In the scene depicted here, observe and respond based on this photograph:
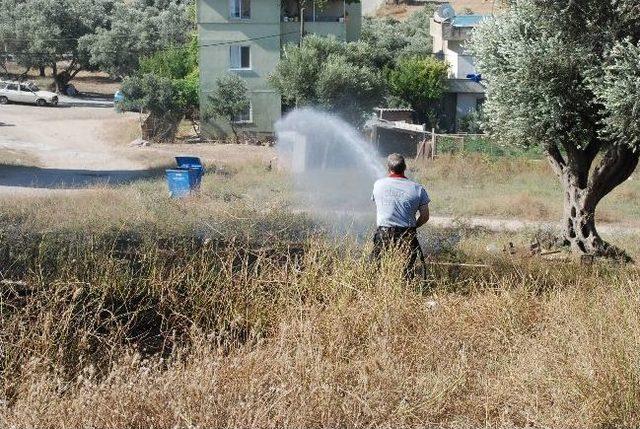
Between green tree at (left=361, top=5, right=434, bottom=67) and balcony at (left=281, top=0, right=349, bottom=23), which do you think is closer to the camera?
balcony at (left=281, top=0, right=349, bottom=23)

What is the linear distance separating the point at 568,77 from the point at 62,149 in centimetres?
2872

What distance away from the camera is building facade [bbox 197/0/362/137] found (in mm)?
43812

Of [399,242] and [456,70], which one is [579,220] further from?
[456,70]

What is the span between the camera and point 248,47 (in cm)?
4416

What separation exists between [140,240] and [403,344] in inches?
203

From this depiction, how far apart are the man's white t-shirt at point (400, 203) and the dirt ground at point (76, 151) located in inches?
627

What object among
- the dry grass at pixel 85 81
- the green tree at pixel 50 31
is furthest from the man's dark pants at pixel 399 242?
the dry grass at pixel 85 81

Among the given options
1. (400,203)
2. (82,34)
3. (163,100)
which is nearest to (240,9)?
(163,100)

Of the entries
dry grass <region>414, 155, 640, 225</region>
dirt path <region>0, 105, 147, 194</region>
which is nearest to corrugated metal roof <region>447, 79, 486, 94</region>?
dirt path <region>0, 105, 147, 194</region>

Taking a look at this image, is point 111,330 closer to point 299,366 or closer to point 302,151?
point 299,366

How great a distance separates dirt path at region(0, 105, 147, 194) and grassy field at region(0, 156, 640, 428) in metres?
17.0

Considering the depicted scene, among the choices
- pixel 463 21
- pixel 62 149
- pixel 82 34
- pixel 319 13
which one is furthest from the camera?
pixel 82 34

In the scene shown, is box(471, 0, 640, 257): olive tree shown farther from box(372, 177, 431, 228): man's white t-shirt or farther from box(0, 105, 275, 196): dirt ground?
box(0, 105, 275, 196): dirt ground

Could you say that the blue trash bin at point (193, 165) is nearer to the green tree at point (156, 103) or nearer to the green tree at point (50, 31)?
the green tree at point (156, 103)
